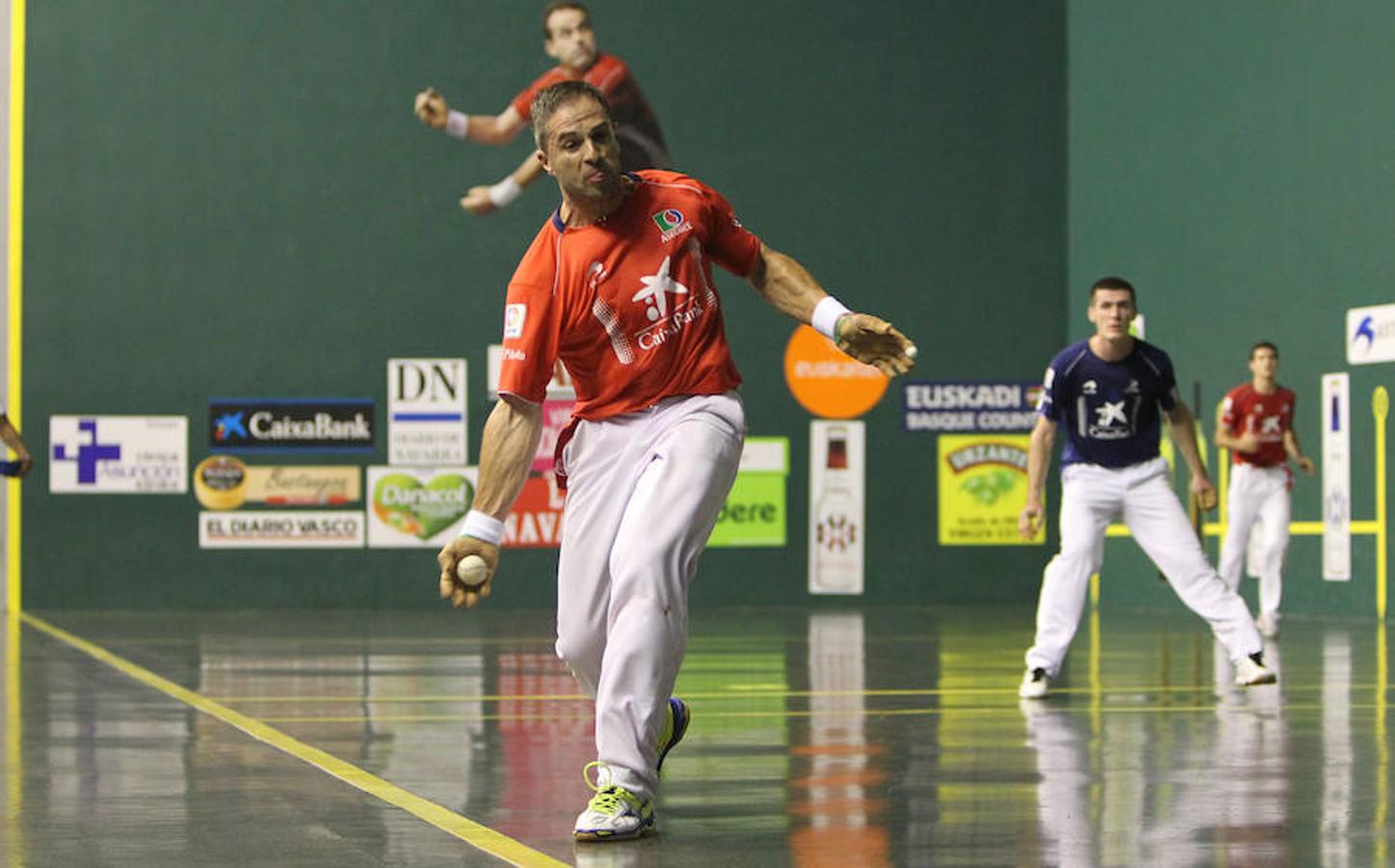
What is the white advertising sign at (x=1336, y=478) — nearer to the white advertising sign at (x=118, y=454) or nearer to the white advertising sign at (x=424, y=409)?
the white advertising sign at (x=424, y=409)

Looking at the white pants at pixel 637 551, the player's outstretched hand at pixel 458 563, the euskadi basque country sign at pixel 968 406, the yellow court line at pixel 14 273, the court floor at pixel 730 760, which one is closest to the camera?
the player's outstretched hand at pixel 458 563

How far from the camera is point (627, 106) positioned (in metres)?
19.9

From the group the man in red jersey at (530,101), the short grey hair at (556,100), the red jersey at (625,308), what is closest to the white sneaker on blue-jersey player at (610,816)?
the red jersey at (625,308)

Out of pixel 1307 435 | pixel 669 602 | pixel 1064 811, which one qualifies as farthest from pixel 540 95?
pixel 1307 435

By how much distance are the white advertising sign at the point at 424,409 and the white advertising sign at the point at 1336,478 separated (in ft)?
23.3

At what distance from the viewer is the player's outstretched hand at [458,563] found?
196 inches

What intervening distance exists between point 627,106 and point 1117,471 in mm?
10465

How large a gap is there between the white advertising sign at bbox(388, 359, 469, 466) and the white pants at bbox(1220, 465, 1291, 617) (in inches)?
266

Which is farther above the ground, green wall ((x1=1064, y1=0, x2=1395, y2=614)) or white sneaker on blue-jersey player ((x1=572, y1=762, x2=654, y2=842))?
green wall ((x1=1064, y1=0, x2=1395, y2=614))

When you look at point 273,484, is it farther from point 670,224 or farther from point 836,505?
point 670,224

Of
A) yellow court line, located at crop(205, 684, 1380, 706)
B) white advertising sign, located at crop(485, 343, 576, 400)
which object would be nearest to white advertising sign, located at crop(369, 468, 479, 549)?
white advertising sign, located at crop(485, 343, 576, 400)

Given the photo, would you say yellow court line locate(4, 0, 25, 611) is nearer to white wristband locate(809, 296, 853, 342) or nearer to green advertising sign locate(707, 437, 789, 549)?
green advertising sign locate(707, 437, 789, 549)

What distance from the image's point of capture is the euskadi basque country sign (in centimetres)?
2027

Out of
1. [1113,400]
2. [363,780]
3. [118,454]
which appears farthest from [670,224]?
[118,454]
